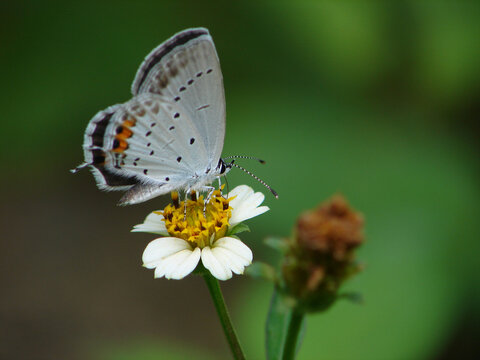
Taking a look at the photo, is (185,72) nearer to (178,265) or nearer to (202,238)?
(202,238)

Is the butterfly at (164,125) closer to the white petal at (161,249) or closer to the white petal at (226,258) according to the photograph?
the white petal at (161,249)

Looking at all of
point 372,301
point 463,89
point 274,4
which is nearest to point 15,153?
point 274,4

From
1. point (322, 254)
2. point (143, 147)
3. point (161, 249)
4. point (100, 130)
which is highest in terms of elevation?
point (100, 130)

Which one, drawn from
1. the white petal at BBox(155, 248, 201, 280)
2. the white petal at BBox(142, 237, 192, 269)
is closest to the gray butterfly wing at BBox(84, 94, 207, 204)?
the white petal at BBox(142, 237, 192, 269)

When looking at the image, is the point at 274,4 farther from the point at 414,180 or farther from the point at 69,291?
the point at 69,291

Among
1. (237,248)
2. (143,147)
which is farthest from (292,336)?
(143,147)

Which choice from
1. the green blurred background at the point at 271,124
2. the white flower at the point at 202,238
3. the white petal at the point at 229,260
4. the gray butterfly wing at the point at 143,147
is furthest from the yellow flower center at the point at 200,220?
the green blurred background at the point at 271,124
